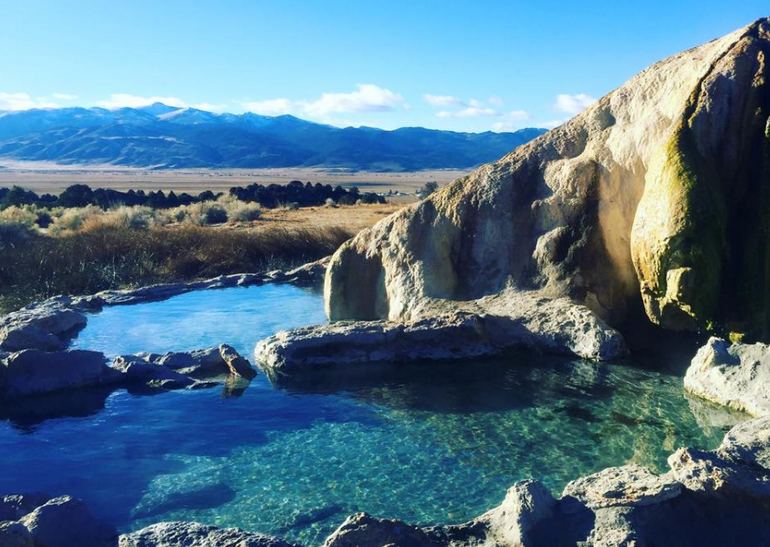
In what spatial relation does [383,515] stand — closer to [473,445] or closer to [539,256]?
[473,445]

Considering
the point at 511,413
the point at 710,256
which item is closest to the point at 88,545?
the point at 511,413

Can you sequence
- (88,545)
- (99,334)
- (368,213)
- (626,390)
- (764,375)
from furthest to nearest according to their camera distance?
1. (368,213)
2. (99,334)
3. (626,390)
4. (764,375)
5. (88,545)

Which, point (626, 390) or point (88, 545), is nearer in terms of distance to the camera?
point (88, 545)

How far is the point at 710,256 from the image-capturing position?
1083 cm

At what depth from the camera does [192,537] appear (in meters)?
6.21

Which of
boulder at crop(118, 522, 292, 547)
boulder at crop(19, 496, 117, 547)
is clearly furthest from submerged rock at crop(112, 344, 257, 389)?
boulder at crop(118, 522, 292, 547)

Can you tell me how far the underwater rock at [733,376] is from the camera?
9.34m

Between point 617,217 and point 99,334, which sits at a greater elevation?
point 617,217

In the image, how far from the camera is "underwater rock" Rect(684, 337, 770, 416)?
9.34 m

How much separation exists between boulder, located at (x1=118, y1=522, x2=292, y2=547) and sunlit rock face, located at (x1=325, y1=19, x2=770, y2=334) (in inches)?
280

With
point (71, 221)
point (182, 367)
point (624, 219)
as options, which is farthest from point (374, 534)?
point (71, 221)

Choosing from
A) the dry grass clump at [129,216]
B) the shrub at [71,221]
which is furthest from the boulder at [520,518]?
the shrub at [71,221]

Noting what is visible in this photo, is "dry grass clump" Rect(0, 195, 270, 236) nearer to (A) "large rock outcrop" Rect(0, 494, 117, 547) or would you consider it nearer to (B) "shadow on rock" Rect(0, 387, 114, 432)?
(B) "shadow on rock" Rect(0, 387, 114, 432)

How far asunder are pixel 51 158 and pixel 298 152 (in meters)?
50.3
